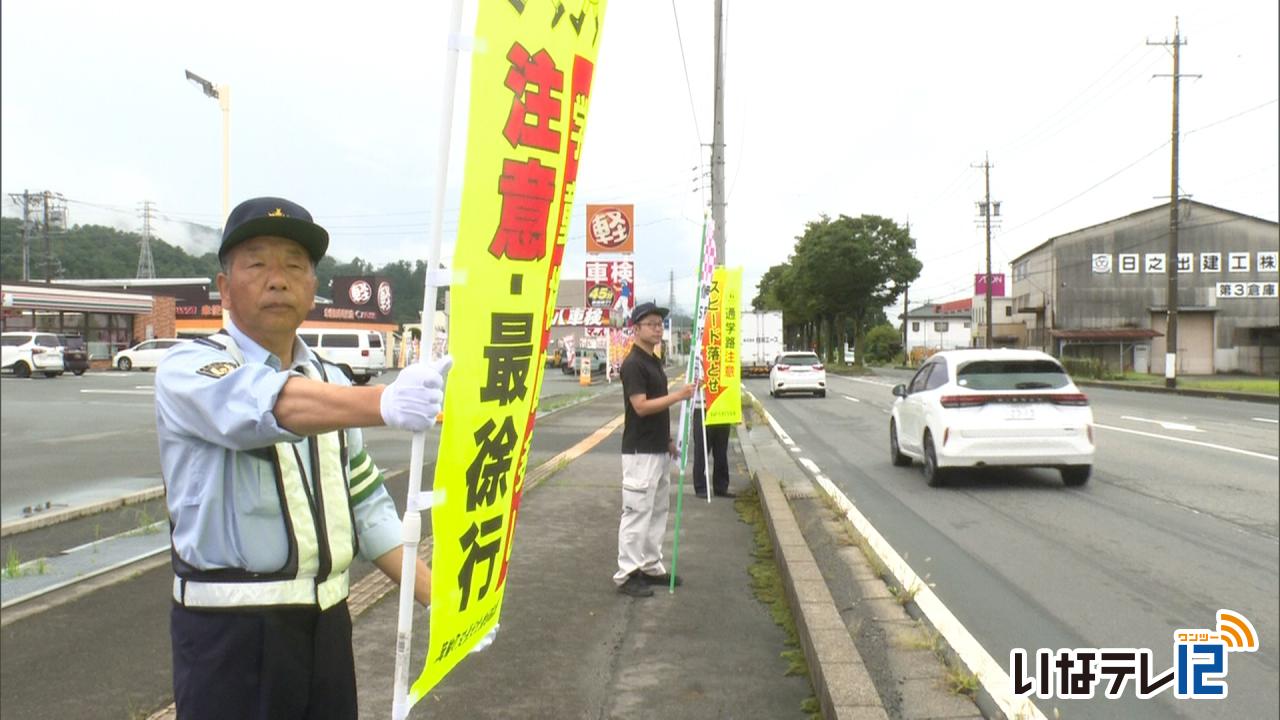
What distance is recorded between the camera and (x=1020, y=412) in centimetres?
1009

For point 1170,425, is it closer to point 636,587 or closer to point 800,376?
point 800,376

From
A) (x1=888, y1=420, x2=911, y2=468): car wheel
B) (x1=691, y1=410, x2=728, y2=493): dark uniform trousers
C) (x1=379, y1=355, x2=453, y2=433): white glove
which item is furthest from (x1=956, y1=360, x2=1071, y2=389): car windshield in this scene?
(x1=379, y1=355, x2=453, y2=433): white glove

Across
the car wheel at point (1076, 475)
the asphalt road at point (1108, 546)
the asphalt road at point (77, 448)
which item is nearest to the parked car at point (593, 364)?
the asphalt road at point (77, 448)

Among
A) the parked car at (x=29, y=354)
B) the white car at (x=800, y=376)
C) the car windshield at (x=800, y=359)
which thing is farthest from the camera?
the parked car at (x=29, y=354)

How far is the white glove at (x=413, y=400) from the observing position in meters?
1.76

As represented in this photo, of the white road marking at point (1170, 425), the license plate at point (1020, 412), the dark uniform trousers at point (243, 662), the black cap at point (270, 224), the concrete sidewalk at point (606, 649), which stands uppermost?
the black cap at point (270, 224)

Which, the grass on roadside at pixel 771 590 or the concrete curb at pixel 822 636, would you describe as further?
the grass on roadside at pixel 771 590

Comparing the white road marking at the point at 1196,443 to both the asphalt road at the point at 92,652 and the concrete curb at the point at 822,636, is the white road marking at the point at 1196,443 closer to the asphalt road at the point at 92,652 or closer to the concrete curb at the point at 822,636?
→ the concrete curb at the point at 822,636

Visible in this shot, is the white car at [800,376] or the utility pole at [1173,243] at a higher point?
the utility pole at [1173,243]

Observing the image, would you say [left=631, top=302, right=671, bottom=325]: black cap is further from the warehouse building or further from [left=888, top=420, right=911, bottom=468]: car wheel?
the warehouse building

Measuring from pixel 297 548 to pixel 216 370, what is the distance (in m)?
0.44

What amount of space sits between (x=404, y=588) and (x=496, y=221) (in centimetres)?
86

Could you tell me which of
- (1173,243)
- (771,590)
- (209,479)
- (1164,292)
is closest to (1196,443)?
(771,590)

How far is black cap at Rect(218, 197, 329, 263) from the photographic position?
208 centimetres
